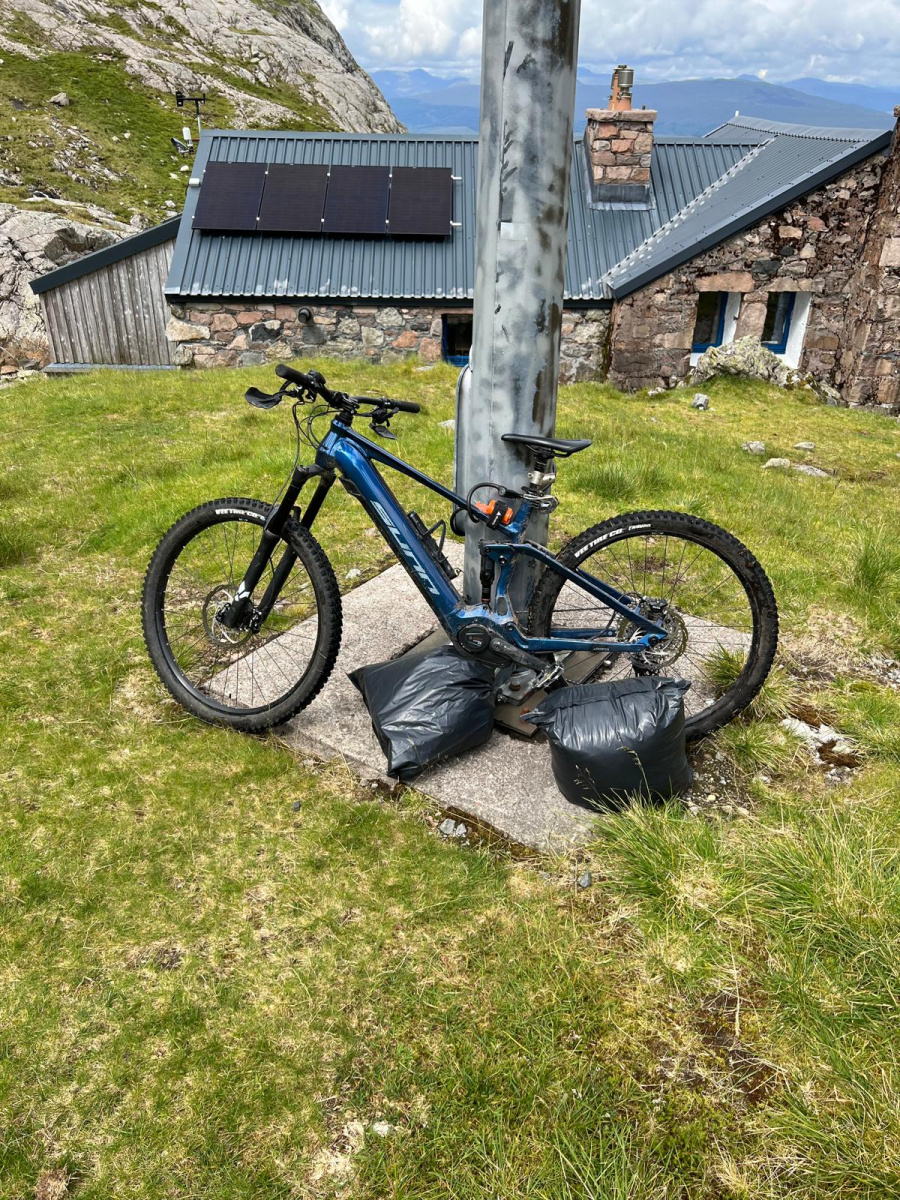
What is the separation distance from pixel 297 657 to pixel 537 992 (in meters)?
2.12

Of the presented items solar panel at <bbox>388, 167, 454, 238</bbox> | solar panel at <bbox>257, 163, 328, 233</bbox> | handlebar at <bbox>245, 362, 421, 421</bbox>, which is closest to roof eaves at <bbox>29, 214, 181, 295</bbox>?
solar panel at <bbox>257, 163, 328, 233</bbox>

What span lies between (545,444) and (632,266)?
11.1 metres

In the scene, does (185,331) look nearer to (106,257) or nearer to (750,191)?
(106,257)

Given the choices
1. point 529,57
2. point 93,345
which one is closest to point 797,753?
point 529,57

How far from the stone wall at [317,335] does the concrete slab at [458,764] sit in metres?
9.89

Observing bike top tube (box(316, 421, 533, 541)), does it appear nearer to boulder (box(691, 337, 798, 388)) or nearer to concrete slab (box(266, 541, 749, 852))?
concrete slab (box(266, 541, 749, 852))

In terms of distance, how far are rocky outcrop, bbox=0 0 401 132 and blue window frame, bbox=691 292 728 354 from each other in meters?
46.7

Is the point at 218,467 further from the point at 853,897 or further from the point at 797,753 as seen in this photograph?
the point at 853,897

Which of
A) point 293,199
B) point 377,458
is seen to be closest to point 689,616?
point 377,458

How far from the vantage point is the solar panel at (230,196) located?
13477mm

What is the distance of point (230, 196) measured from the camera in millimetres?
13789

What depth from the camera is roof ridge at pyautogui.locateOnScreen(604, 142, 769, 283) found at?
13.0 metres

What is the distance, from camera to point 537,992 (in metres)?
2.43

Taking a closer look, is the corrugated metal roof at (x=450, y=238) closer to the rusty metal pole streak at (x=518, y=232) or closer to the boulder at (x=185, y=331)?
the boulder at (x=185, y=331)
